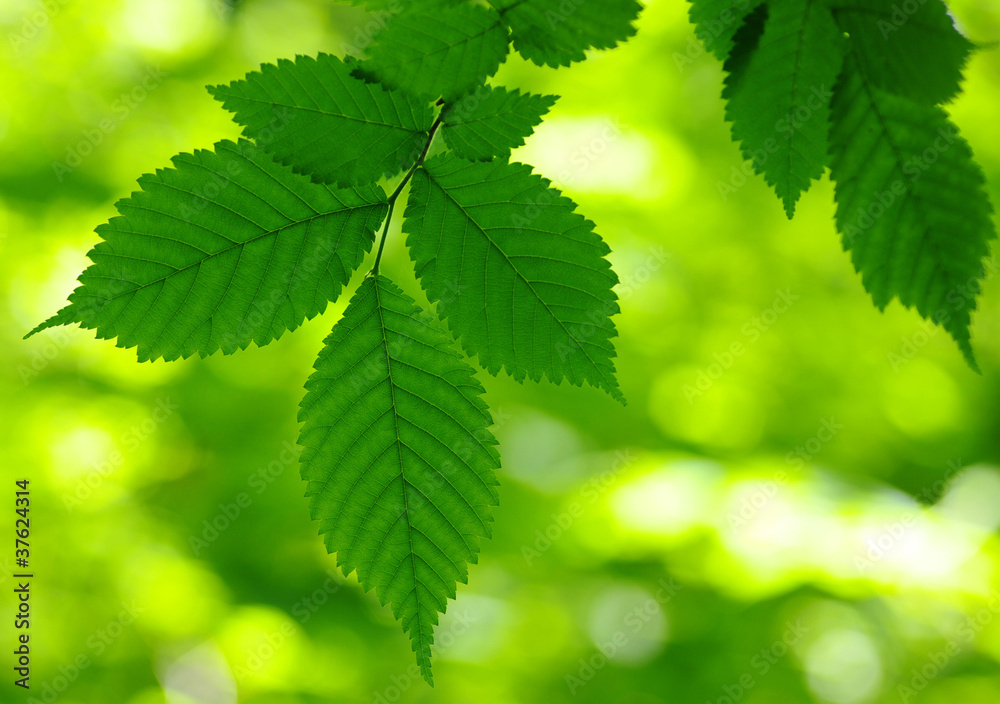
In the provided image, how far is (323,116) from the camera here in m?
0.66

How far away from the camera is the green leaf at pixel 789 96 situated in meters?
0.78

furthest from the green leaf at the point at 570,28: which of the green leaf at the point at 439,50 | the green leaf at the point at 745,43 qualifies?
the green leaf at the point at 745,43

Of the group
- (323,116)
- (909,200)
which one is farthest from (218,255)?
(909,200)

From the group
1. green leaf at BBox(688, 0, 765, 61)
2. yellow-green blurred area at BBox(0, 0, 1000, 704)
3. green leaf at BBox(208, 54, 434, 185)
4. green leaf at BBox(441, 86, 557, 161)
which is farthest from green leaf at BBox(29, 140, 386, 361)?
yellow-green blurred area at BBox(0, 0, 1000, 704)

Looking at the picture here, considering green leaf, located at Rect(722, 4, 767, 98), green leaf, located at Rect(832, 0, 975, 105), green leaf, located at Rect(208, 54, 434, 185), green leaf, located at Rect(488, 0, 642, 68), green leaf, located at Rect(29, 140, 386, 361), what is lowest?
green leaf, located at Rect(29, 140, 386, 361)

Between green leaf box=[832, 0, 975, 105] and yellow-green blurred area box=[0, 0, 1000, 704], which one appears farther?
yellow-green blurred area box=[0, 0, 1000, 704]

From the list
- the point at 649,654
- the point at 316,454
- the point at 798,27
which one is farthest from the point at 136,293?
the point at 649,654

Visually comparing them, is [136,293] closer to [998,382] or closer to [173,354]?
[173,354]

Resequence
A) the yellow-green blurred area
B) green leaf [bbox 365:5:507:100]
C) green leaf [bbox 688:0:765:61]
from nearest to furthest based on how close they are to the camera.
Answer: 1. green leaf [bbox 365:5:507:100]
2. green leaf [bbox 688:0:765:61]
3. the yellow-green blurred area

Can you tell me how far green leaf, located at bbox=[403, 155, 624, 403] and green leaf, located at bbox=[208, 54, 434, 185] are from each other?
58 millimetres

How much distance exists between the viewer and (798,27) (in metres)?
0.79

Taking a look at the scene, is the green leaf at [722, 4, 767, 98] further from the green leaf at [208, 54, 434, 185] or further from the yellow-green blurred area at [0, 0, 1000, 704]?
the yellow-green blurred area at [0, 0, 1000, 704]

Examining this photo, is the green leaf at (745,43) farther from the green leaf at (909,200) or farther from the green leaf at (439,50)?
the green leaf at (439,50)

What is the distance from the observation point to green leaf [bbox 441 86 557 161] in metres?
0.69
